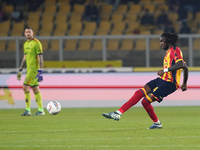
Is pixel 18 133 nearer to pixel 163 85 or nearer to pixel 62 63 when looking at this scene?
pixel 163 85

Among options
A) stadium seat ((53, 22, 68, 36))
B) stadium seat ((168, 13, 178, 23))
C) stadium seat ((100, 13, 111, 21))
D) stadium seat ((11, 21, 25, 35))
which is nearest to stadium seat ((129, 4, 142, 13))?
stadium seat ((100, 13, 111, 21))

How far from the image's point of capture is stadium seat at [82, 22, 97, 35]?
18.4 m

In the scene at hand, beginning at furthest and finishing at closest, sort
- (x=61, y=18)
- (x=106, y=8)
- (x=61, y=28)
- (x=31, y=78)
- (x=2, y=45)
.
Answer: (x=106, y=8) → (x=61, y=18) → (x=61, y=28) → (x=2, y=45) → (x=31, y=78)

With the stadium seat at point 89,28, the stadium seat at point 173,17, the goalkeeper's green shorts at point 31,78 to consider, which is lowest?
the goalkeeper's green shorts at point 31,78

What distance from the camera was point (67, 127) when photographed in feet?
27.0

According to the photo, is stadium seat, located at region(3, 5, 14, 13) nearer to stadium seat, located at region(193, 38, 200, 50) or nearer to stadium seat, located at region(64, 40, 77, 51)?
stadium seat, located at region(64, 40, 77, 51)

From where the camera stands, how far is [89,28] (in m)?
18.7

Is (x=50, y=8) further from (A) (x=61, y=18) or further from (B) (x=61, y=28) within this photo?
(B) (x=61, y=28)

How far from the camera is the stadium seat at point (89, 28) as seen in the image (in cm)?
1836

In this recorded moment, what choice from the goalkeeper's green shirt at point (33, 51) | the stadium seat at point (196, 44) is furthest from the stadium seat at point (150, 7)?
the goalkeeper's green shirt at point (33, 51)

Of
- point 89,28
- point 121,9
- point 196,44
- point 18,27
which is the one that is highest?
point 121,9

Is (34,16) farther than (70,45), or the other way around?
(34,16)

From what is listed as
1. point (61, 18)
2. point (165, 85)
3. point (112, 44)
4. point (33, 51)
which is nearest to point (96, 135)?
point (165, 85)

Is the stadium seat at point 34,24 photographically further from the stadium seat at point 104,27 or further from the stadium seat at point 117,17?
the stadium seat at point 117,17
